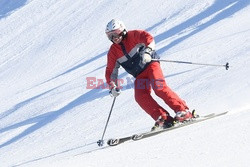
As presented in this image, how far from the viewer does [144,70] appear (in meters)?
6.50

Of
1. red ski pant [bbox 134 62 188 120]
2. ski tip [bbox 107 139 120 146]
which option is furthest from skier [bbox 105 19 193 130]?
ski tip [bbox 107 139 120 146]

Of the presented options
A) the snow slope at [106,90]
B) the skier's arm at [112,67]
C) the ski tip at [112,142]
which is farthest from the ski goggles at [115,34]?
the snow slope at [106,90]

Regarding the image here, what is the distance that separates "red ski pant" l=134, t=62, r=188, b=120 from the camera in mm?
6297

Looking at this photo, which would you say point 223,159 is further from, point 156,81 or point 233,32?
point 233,32

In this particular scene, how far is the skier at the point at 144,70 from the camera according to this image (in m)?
6.30

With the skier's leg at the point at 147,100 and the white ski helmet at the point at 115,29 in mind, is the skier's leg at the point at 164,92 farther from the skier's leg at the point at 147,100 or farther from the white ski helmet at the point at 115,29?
the white ski helmet at the point at 115,29

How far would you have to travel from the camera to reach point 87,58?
15.7 metres

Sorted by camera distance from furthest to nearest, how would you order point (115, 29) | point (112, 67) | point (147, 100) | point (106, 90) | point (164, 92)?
point (106, 90) → point (112, 67) → point (147, 100) → point (115, 29) → point (164, 92)

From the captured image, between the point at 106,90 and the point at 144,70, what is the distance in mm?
5202

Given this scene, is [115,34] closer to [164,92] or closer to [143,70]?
[143,70]

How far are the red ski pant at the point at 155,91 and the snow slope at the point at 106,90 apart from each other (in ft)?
2.36

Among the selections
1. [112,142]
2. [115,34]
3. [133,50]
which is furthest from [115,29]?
[112,142]

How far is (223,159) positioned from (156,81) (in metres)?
2.91

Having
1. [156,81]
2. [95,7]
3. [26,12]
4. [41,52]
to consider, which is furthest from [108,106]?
[26,12]
